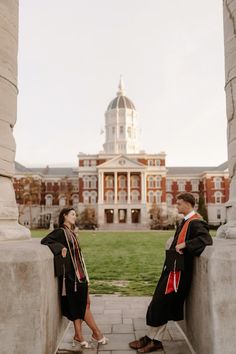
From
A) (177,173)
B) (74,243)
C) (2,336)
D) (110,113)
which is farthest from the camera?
(110,113)

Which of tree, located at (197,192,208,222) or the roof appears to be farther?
the roof

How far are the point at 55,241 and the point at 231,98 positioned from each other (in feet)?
10.4

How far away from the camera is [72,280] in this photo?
4.68 m

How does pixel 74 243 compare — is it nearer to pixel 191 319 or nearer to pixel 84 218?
pixel 191 319

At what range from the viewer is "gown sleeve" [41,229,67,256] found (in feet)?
14.8

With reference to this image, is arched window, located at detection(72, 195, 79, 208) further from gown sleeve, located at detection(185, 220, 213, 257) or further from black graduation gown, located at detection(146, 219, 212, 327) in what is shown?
gown sleeve, located at detection(185, 220, 213, 257)

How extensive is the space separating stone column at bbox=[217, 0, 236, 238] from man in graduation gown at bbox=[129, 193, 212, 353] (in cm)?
56

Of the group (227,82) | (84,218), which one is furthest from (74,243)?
(84,218)

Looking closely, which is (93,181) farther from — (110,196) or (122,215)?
(122,215)

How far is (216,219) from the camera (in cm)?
7462

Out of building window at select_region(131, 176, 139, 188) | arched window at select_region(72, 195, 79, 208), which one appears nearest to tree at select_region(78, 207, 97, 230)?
building window at select_region(131, 176, 139, 188)

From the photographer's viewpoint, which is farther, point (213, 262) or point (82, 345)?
point (82, 345)

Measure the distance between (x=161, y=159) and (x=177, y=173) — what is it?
693cm

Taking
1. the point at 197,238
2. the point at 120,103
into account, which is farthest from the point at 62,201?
the point at 197,238
